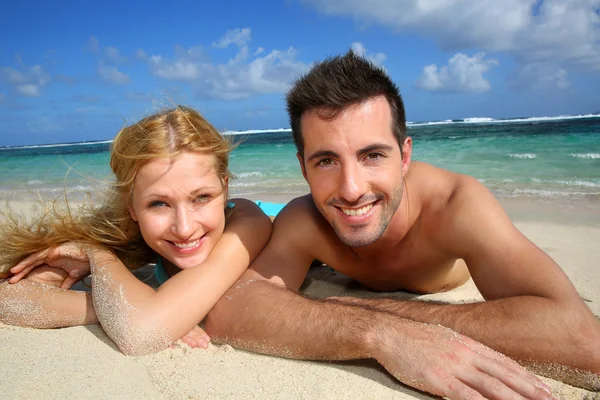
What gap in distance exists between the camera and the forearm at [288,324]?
2189mm

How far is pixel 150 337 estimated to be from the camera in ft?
7.76

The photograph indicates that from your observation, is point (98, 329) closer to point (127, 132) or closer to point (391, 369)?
point (127, 132)

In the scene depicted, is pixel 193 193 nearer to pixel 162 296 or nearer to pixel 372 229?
pixel 162 296

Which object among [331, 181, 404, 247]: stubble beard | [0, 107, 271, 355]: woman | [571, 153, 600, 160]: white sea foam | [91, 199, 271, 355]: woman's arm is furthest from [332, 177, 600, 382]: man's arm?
[571, 153, 600, 160]: white sea foam

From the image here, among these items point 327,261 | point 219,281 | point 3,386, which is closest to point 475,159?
point 327,261

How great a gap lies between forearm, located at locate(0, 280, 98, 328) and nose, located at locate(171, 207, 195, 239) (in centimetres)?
75

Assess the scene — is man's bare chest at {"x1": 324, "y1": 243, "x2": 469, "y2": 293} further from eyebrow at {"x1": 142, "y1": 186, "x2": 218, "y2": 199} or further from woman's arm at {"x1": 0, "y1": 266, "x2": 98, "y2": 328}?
woman's arm at {"x1": 0, "y1": 266, "x2": 98, "y2": 328}

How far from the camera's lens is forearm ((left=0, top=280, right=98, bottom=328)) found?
9.17ft

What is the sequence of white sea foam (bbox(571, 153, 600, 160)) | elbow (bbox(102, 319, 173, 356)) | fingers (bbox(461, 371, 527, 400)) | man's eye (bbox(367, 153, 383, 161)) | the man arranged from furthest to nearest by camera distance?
white sea foam (bbox(571, 153, 600, 160)) < man's eye (bbox(367, 153, 383, 161)) < elbow (bbox(102, 319, 173, 356)) < the man < fingers (bbox(461, 371, 527, 400))

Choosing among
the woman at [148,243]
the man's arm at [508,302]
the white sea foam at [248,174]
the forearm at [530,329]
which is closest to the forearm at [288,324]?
the woman at [148,243]

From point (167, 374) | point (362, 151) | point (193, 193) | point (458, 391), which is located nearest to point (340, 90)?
point (362, 151)

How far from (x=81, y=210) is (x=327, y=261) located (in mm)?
1916

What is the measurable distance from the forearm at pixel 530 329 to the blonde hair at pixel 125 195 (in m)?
1.75

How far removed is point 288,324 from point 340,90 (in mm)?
1329
